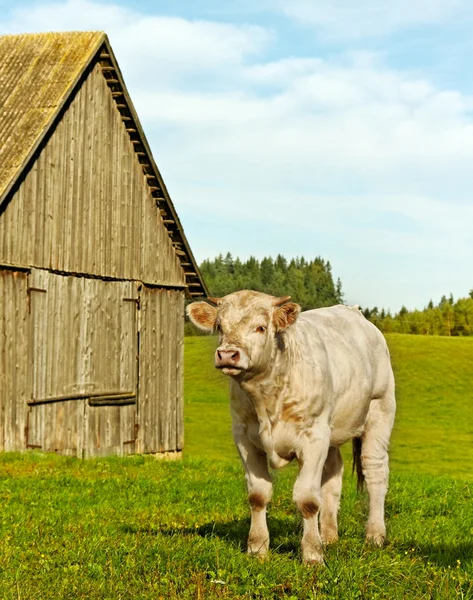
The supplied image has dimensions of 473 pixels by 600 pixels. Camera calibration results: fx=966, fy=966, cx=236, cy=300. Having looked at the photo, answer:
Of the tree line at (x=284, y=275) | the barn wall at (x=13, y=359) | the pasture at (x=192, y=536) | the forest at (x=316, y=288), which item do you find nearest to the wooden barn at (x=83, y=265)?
the barn wall at (x=13, y=359)

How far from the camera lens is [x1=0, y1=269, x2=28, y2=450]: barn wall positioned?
1769cm

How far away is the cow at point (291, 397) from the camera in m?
7.14

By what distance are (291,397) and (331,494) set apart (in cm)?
153

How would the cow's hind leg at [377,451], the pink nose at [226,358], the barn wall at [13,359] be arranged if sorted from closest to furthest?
1. the pink nose at [226,358]
2. the cow's hind leg at [377,451]
3. the barn wall at [13,359]

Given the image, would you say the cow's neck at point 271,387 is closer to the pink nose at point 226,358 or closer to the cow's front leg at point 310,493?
the cow's front leg at point 310,493

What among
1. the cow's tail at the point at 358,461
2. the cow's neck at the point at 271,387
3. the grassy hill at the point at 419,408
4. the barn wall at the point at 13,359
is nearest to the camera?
the cow's neck at the point at 271,387

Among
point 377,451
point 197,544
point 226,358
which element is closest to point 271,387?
point 226,358

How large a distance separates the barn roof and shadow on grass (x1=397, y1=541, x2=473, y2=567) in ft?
37.1

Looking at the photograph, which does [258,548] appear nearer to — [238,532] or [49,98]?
[238,532]

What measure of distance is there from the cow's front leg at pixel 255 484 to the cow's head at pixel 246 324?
0.70 m

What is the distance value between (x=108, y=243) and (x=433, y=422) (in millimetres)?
26124

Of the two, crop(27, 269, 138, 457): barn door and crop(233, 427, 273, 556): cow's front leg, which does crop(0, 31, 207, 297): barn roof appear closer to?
crop(27, 269, 138, 457): barn door

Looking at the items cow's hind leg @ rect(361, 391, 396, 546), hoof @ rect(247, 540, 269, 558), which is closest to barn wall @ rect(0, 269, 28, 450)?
cow's hind leg @ rect(361, 391, 396, 546)

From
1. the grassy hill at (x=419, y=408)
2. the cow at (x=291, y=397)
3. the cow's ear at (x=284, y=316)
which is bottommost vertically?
the grassy hill at (x=419, y=408)
